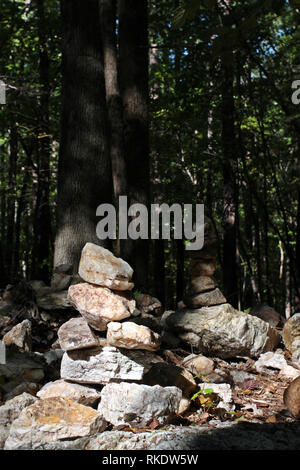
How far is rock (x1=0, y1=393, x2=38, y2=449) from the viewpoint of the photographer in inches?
104

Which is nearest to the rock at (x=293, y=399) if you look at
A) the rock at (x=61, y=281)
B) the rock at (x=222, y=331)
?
the rock at (x=222, y=331)

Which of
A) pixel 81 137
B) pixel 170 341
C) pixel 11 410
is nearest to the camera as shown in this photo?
pixel 11 410

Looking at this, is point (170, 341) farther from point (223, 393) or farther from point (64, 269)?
point (64, 269)

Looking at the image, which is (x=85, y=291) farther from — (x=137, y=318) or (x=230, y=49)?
(x=230, y=49)

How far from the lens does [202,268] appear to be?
4.58 m

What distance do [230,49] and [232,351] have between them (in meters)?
2.91

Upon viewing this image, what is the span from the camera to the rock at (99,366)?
3.21 m

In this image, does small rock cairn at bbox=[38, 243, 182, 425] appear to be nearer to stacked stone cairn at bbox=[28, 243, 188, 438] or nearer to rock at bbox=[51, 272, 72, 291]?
stacked stone cairn at bbox=[28, 243, 188, 438]

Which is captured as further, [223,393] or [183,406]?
[223,393]

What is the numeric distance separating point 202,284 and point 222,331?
1.80 feet

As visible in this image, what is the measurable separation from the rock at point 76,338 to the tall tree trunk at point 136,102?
7.29 feet

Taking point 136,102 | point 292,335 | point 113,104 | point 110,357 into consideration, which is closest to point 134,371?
point 110,357

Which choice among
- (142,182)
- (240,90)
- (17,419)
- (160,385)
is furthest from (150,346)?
(240,90)

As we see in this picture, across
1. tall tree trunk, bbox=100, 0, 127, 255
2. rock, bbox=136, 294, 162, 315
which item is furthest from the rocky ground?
tall tree trunk, bbox=100, 0, 127, 255
